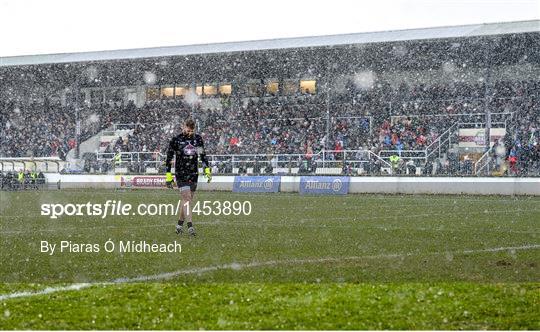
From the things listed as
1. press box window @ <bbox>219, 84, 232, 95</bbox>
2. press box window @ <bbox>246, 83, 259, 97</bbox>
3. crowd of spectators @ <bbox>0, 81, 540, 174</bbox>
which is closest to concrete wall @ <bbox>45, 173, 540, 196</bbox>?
crowd of spectators @ <bbox>0, 81, 540, 174</bbox>

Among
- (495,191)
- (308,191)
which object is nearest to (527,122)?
(495,191)

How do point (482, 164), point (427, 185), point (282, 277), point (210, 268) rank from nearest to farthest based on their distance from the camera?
point (282, 277)
point (210, 268)
point (427, 185)
point (482, 164)

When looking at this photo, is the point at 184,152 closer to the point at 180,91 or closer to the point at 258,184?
the point at 258,184

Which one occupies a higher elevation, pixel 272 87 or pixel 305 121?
pixel 272 87

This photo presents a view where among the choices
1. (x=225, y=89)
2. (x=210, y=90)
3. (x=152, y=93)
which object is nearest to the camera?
(x=225, y=89)

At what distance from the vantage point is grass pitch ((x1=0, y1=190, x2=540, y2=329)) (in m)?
6.26

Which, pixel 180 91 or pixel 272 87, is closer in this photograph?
pixel 272 87

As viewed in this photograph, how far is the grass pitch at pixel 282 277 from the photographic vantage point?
20.5 ft

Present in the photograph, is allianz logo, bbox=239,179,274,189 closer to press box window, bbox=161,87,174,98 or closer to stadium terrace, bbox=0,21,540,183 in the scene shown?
stadium terrace, bbox=0,21,540,183

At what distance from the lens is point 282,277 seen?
8.36 meters

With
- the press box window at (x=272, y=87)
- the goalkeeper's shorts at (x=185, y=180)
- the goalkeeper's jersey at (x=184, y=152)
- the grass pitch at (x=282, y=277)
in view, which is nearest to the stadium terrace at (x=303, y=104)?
the press box window at (x=272, y=87)

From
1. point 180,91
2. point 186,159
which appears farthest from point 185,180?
point 180,91

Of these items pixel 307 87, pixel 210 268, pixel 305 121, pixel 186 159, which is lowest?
pixel 210 268

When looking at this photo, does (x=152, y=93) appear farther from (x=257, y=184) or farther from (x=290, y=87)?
(x=257, y=184)
